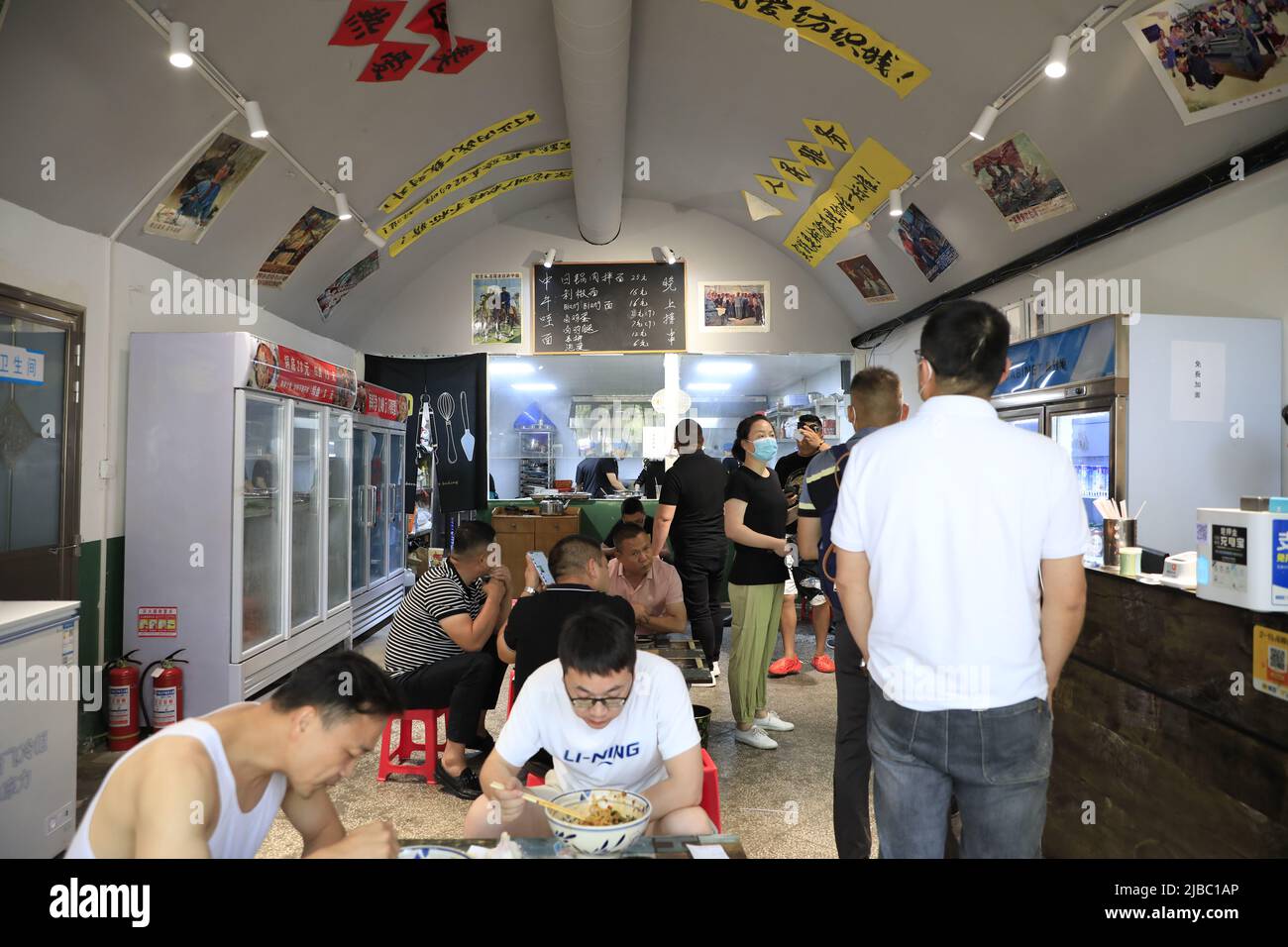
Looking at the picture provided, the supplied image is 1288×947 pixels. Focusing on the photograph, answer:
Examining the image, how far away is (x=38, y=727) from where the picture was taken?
2662mm

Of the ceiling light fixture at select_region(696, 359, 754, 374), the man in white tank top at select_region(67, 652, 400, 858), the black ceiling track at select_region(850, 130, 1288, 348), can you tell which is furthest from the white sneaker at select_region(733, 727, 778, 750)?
the ceiling light fixture at select_region(696, 359, 754, 374)

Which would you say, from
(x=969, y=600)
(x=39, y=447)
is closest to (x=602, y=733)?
(x=969, y=600)

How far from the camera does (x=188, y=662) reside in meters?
4.24

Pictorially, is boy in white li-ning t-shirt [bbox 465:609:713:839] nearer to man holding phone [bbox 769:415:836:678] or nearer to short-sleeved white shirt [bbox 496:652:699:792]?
short-sleeved white shirt [bbox 496:652:699:792]

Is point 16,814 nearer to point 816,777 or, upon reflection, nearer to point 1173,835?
point 816,777

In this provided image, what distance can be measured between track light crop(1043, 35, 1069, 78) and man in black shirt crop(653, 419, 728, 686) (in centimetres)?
273

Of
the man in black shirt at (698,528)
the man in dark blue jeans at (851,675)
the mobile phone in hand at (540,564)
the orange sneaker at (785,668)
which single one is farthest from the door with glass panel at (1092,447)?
the mobile phone in hand at (540,564)

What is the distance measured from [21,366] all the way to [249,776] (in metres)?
3.21

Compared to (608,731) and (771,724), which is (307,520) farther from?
(608,731)

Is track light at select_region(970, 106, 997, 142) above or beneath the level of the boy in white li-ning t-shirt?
above

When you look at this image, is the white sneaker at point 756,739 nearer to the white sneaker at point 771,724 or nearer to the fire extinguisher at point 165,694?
the white sneaker at point 771,724

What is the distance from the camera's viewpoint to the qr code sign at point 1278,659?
1802 millimetres

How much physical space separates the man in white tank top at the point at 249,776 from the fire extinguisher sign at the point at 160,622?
3234 mm

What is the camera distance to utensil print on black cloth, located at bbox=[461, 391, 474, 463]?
26.0 ft
